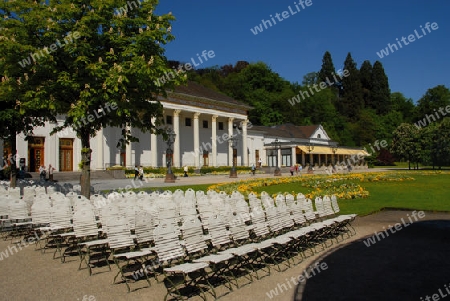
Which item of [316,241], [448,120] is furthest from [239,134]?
[316,241]

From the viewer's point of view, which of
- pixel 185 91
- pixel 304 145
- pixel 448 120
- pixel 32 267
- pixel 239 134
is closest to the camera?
pixel 32 267

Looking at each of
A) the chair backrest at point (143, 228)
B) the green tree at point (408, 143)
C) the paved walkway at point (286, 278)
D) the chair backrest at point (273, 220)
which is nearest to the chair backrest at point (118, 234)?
the chair backrest at point (143, 228)

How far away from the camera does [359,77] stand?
116375 millimetres

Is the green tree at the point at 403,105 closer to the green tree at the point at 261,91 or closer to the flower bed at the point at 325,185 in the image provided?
the green tree at the point at 261,91

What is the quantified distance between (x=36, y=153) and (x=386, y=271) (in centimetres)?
3856

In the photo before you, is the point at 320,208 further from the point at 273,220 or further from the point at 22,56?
the point at 22,56

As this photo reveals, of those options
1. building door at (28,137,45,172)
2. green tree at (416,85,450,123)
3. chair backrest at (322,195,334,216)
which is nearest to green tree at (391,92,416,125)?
green tree at (416,85,450,123)

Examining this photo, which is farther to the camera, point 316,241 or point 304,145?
point 304,145

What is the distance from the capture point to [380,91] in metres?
112

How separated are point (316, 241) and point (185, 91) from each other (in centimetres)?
4569

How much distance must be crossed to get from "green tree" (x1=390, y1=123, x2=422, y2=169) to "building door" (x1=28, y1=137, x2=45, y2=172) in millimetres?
50649

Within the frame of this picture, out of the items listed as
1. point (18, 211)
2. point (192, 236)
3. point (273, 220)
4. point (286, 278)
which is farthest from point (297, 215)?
point (18, 211)

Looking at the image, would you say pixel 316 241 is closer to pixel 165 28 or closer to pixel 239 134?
pixel 165 28

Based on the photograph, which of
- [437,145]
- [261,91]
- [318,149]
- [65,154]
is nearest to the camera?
[65,154]
